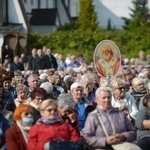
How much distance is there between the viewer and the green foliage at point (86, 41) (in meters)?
50.6

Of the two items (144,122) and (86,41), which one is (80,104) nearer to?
(144,122)

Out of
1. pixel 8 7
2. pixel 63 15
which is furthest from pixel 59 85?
pixel 63 15

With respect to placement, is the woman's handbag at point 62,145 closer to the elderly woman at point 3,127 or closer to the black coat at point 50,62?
the elderly woman at point 3,127

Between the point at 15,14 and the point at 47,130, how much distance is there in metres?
46.7

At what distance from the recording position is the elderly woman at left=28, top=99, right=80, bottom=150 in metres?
9.59

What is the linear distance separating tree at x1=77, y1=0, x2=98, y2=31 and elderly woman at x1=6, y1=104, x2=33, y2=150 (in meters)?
59.6

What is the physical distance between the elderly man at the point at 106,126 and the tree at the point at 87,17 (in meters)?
59.2

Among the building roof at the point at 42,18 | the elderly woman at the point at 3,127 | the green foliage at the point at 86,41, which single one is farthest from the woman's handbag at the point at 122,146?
the building roof at the point at 42,18

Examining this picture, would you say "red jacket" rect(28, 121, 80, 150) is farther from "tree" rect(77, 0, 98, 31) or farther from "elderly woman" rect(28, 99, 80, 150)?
"tree" rect(77, 0, 98, 31)

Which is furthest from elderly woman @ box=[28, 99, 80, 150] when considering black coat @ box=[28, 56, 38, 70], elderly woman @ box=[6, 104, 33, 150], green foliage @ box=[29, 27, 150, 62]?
green foliage @ box=[29, 27, 150, 62]

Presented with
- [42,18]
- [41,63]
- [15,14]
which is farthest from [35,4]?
[41,63]

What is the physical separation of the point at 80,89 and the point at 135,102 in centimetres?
148

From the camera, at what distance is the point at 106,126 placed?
33.5ft

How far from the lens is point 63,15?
78812mm
